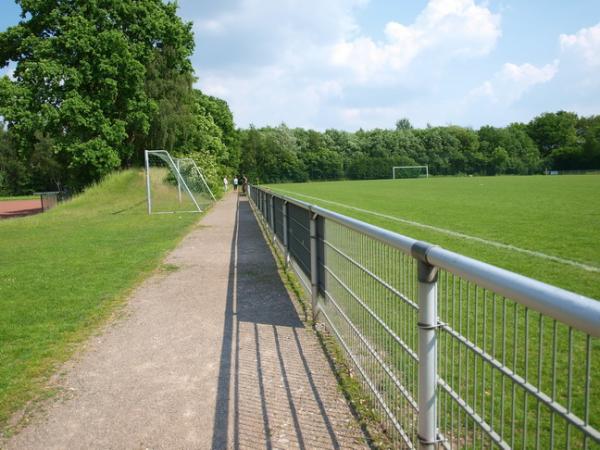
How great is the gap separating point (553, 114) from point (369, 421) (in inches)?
4775

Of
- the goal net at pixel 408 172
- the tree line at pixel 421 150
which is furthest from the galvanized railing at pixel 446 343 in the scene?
the goal net at pixel 408 172

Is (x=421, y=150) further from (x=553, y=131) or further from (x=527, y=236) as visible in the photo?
(x=527, y=236)

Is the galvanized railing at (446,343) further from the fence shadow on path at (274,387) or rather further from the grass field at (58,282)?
the grass field at (58,282)

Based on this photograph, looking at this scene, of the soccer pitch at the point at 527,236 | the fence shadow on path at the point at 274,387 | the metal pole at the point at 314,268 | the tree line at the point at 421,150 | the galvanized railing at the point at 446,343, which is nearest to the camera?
the galvanized railing at the point at 446,343

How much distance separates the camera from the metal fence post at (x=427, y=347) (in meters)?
2.12

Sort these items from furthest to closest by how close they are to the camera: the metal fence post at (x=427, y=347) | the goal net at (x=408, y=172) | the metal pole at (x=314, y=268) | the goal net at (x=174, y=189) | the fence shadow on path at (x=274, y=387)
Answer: the goal net at (x=408, y=172) → the goal net at (x=174, y=189) → the metal pole at (x=314, y=268) → the fence shadow on path at (x=274, y=387) → the metal fence post at (x=427, y=347)

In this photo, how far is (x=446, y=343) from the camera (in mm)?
2125

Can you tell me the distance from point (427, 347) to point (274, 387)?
1.74m

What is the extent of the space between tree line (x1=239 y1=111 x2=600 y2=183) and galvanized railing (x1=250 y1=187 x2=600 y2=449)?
3527 inches

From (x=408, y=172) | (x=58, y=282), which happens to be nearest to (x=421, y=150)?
(x=408, y=172)

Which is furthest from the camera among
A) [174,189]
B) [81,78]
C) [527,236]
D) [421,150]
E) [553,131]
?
[421,150]

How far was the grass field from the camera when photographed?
4.25 meters

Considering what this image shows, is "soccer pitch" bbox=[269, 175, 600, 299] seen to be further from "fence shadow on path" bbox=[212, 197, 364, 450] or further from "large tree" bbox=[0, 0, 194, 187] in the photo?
"large tree" bbox=[0, 0, 194, 187]

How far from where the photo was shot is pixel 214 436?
296 cm
